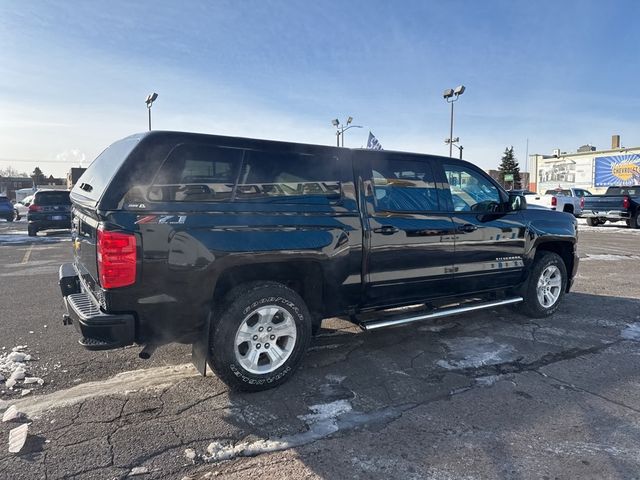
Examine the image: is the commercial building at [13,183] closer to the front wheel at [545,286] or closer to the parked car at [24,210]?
the parked car at [24,210]

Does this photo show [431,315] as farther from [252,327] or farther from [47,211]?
[47,211]

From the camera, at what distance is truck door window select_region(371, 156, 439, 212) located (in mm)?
4297

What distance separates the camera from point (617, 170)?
4203 centimetres

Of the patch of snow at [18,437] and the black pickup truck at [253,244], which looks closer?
the patch of snow at [18,437]

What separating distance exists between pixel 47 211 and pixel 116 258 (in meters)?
14.5

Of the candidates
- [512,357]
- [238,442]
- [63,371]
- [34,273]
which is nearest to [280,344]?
[238,442]

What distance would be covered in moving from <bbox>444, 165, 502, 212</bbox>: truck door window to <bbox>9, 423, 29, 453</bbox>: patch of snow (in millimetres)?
4092

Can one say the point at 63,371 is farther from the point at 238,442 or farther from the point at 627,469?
the point at 627,469

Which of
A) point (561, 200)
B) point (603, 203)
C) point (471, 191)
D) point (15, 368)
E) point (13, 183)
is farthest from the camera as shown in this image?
point (13, 183)

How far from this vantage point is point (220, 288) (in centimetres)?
358

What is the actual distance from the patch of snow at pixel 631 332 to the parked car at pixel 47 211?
51.9ft

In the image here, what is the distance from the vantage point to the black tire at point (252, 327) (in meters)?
3.43

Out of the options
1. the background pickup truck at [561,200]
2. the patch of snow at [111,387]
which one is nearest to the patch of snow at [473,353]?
the patch of snow at [111,387]

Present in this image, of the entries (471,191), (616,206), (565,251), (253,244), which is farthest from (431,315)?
(616,206)
